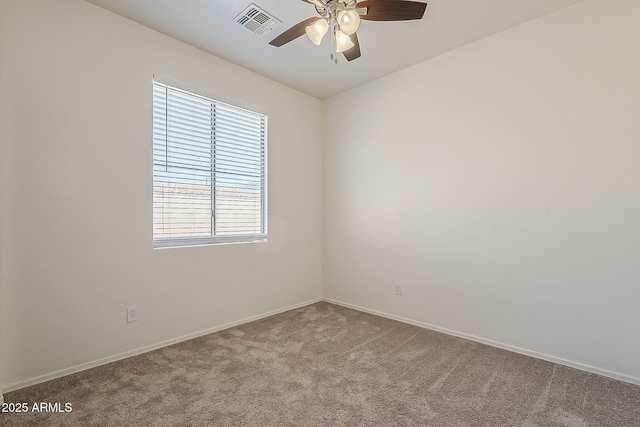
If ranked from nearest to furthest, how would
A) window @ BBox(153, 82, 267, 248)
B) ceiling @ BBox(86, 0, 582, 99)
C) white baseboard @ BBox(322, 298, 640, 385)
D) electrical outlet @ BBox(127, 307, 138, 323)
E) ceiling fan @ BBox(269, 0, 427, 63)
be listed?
ceiling fan @ BBox(269, 0, 427, 63) → white baseboard @ BBox(322, 298, 640, 385) → ceiling @ BBox(86, 0, 582, 99) → electrical outlet @ BBox(127, 307, 138, 323) → window @ BBox(153, 82, 267, 248)

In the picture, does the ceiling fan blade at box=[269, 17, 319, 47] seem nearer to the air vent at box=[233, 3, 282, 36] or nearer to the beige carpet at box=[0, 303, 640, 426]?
the air vent at box=[233, 3, 282, 36]

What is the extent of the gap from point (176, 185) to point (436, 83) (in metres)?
2.73

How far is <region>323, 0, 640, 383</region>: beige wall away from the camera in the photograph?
210 cm

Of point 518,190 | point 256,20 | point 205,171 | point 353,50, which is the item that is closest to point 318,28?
point 353,50

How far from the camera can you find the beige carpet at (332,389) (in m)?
1.68

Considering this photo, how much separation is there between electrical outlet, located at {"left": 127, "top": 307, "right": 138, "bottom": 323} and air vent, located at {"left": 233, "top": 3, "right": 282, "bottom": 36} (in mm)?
2495

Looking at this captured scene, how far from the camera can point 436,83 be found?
3.00 metres

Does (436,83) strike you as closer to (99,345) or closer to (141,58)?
(141,58)

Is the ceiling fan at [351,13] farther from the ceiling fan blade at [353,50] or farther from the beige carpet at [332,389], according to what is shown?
the beige carpet at [332,389]

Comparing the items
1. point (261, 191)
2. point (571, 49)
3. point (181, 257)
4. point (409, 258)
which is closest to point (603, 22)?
point (571, 49)

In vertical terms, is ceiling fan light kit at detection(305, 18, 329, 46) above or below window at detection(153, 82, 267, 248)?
above

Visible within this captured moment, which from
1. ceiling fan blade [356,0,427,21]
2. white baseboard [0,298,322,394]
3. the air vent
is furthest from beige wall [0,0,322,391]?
ceiling fan blade [356,0,427,21]

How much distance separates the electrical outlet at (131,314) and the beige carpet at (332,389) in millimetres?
304

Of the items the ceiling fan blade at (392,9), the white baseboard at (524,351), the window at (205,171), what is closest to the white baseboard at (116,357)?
the window at (205,171)
